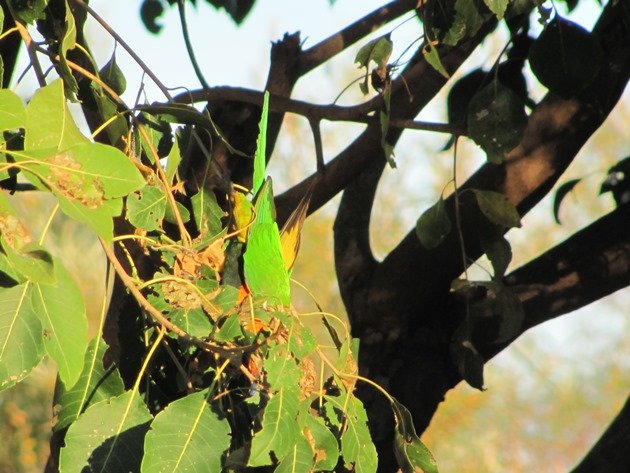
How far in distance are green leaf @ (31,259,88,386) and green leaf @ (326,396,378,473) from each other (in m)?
0.27

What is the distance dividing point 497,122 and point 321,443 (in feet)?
2.27

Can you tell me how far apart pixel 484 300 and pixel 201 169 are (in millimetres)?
605

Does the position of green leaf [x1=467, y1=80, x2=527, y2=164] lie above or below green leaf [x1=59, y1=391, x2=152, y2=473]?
above

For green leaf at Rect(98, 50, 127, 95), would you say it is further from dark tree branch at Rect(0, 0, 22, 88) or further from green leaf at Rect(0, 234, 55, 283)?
green leaf at Rect(0, 234, 55, 283)

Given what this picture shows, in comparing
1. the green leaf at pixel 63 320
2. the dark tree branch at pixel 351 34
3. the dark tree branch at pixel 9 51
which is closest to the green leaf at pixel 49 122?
the green leaf at pixel 63 320

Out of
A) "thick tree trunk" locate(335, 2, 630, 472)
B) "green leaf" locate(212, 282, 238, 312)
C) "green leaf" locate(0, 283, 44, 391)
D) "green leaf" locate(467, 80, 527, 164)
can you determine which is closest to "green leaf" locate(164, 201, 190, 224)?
"green leaf" locate(212, 282, 238, 312)

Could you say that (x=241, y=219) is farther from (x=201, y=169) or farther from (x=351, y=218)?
(x=351, y=218)

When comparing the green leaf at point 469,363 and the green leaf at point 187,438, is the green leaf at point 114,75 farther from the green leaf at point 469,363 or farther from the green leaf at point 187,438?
the green leaf at point 469,363

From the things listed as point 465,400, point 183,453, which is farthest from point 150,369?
point 465,400

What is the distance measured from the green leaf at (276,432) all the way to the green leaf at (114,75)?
663mm

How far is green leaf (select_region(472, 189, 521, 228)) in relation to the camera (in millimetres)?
1459

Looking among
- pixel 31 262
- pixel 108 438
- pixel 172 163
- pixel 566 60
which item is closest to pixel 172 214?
pixel 172 163

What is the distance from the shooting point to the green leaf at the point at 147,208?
3.15 ft

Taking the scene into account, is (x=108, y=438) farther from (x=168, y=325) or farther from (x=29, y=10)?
(x=29, y=10)
